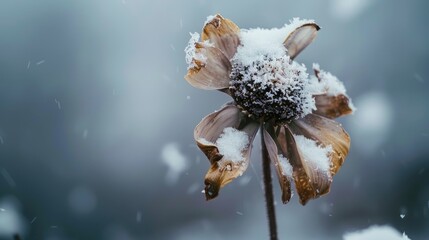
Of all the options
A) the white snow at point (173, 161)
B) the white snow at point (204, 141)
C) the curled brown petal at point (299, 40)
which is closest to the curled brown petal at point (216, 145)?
the white snow at point (204, 141)

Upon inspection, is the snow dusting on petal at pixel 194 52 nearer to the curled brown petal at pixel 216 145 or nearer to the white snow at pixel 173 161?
the curled brown petal at pixel 216 145

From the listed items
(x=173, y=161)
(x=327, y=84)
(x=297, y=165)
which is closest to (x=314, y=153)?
(x=297, y=165)

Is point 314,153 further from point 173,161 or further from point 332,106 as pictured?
point 173,161

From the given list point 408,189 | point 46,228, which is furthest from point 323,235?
point 46,228

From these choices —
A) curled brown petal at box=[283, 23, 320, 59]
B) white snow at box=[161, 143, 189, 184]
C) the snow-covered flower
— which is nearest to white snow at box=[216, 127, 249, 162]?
the snow-covered flower

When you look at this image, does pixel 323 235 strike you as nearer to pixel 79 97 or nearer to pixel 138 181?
pixel 138 181

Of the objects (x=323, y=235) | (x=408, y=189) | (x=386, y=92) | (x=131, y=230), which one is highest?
(x=386, y=92)
